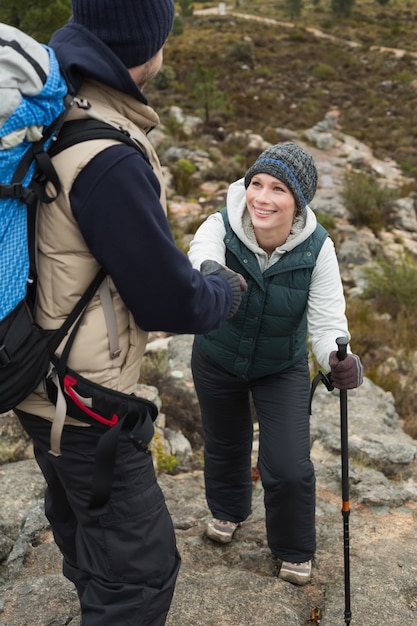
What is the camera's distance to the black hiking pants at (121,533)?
5.75 ft

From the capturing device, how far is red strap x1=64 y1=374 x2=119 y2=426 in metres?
1.66

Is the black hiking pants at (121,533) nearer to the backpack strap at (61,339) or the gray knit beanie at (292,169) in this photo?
the backpack strap at (61,339)

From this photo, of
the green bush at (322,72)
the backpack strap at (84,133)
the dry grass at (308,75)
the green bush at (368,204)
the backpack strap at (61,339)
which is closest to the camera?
the backpack strap at (84,133)

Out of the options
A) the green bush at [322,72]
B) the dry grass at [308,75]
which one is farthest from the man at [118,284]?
the green bush at [322,72]

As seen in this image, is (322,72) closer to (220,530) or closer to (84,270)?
(220,530)

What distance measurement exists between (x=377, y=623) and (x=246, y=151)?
15.8m

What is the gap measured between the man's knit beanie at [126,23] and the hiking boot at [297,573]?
2.27 meters

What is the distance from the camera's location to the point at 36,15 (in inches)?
537

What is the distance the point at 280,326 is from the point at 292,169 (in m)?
0.65

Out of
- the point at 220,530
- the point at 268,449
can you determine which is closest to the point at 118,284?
the point at 268,449

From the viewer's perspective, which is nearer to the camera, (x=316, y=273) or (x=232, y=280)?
(x=232, y=280)

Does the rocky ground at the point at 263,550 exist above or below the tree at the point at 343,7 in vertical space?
above

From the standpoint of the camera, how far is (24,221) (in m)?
1.50

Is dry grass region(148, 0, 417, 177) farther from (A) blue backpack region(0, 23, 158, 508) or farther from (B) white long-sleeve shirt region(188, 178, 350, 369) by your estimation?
(A) blue backpack region(0, 23, 158, 508)
